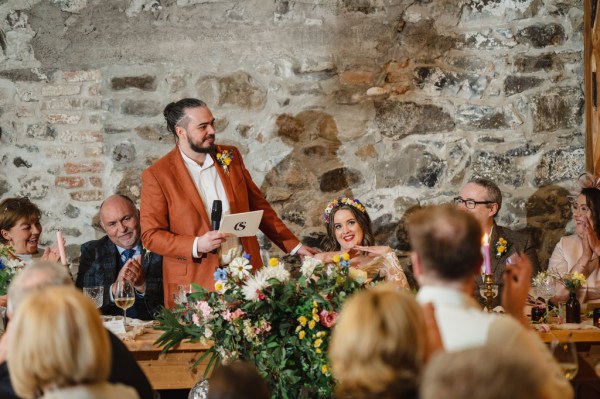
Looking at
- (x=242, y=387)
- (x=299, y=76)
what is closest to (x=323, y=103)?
(x=299, y=76)

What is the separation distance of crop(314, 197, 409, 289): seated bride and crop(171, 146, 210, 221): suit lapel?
763 millimetres

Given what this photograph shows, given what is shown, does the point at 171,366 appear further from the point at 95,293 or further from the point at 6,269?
the point at 6,269

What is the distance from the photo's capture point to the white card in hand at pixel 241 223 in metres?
4.38

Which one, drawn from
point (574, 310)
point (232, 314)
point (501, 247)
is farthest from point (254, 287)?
point (501, 247)

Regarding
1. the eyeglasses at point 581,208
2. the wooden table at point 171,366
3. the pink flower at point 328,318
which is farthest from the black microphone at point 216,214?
the eyeglasses at point 581,208

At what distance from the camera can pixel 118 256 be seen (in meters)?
5.31

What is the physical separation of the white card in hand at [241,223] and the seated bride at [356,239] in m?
0.60

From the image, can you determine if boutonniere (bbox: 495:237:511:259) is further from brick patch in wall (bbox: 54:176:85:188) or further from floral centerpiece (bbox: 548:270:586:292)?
brick patch in wall (bbox: 54:176:85:188)

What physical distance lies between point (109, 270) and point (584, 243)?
2.95 metres

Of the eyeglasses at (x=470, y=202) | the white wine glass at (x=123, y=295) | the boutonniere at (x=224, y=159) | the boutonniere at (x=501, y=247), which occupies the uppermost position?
the boutonniere at (x=224, y=159)

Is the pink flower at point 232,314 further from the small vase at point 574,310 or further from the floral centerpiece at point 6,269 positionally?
the small vase at point 574,310

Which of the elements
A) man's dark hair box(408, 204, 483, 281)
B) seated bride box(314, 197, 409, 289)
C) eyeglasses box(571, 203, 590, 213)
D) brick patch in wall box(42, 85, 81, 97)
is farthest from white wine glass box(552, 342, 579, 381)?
brick patch in wall box(42, 85, 81, 97)

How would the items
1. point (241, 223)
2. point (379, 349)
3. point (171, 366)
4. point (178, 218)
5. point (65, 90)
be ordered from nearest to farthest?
point (379, 349), point (171, 366), point (241, 223), point (178, 218), point (65, 90)

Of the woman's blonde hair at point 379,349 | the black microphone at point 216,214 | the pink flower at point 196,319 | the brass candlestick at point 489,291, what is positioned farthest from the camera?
the black microphone at point 216,214
